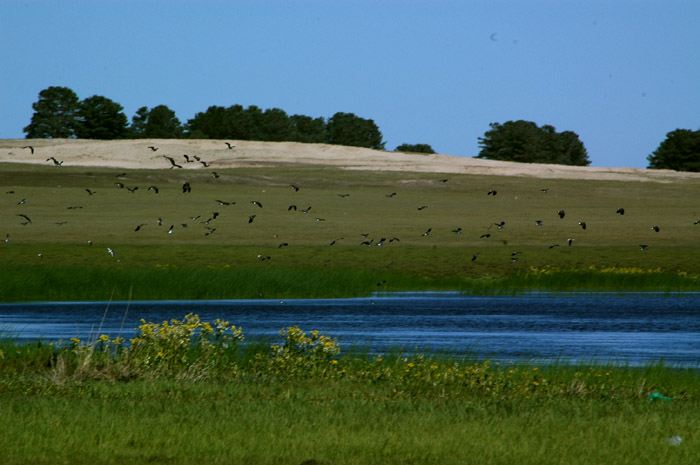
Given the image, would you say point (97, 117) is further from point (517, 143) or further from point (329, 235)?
point (329, 235)

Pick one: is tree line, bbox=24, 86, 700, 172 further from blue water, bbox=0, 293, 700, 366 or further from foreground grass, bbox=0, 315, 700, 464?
foreground grass, bbox=0, 315, 700, 464

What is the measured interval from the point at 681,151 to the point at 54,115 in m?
99.3

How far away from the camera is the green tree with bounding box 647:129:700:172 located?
17625 centimetres

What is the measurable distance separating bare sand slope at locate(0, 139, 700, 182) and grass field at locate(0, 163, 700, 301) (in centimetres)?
679

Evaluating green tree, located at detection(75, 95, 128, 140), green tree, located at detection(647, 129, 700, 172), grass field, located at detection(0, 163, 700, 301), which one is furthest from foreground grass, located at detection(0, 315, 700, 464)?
green tree, located at detection(647, 129, 700, 172)

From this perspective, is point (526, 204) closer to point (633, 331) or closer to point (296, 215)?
point (296, 215)

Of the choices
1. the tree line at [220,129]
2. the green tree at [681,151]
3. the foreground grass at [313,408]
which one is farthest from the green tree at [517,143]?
the foreground grass at [313,408]

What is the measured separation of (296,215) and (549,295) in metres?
29.8

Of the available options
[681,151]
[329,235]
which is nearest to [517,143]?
[681,151]

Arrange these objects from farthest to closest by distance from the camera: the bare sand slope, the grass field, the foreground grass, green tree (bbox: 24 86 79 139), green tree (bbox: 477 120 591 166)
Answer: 1. green tree (bbox: 477 120 591 166)
2. green tree (bbox: 24 86 79 139)
3. the bare sand slope
4. the grass field
5. the foreground grass

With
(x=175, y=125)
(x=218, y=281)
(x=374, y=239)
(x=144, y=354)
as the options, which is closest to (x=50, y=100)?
(x=175, y=125)

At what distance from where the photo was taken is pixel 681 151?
17825 centimetres

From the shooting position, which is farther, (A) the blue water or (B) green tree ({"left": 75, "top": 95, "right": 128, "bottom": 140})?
(B) green tree ({"left": 75, "top": 95, "right": 128, "bottom": 140})

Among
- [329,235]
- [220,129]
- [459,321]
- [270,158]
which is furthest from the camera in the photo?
[220,129]
